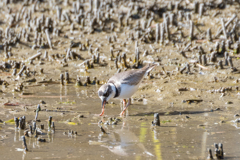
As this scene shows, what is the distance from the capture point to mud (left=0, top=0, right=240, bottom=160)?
505 cm

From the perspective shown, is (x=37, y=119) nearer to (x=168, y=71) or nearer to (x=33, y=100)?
(x=33, y=100)

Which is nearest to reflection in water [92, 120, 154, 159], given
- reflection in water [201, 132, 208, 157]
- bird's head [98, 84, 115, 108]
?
reflection in water [201, 132, 208, 157]

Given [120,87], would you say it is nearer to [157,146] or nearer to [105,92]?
[105,92]

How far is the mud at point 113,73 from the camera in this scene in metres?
5.05

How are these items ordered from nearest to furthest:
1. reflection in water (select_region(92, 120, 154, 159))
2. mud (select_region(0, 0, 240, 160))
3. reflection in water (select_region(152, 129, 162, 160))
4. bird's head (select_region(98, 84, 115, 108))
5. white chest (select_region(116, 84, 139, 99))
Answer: reflection in water (select_region(152, 129, 162, 160)) < reflection in water (select_region(92, 120, 154, 159)) < mud (select_region(0, 0, 240, 160)) < bird's head (select_region(98, 84, 115, 108)) < white chest (select_region(116, 84, 139, 99))

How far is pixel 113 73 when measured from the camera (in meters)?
9.15

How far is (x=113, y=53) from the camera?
1013 centimetres

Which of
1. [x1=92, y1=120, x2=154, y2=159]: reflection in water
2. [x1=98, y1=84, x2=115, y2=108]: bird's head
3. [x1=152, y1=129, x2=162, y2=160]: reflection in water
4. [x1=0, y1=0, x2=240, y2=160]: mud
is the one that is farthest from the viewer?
[x1=98, y1=84, x2=115, y2=108]: bird's head

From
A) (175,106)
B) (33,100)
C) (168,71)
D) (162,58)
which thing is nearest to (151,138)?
(175,106)

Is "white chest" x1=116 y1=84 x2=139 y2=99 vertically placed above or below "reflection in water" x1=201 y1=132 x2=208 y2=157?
above

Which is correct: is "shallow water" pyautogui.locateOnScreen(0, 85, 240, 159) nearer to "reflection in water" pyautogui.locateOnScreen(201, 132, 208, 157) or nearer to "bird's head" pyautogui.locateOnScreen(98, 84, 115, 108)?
"reflection in water" pyautogui.locateOnScreen(201, 132, 208, 157)

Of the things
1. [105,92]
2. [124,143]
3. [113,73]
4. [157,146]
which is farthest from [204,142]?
[113,73]

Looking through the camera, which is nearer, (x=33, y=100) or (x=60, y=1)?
(x=33, y=100)

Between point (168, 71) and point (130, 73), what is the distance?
236 cm
